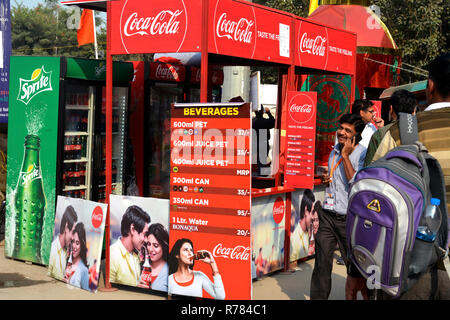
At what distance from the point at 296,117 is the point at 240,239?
2206 millimetres

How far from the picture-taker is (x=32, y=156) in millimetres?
8633

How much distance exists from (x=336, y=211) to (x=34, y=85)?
4286 millimetres

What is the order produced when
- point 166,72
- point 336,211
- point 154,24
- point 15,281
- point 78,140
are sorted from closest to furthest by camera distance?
1. point 336,211
2. point 154,24
3. point 15,281
4. point 78,140
5. point 166,72

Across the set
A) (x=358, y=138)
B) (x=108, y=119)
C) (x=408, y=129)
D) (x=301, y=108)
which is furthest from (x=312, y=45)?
(x=408, y=129)

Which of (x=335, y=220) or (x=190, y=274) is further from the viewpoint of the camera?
(x=190, y=274)

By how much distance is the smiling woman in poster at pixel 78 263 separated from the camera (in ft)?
24.7

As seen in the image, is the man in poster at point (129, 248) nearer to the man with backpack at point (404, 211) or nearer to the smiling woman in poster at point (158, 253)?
the smiling woman in poster at point (158, 253)

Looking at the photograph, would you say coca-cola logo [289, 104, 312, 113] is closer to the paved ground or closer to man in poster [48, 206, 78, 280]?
the paved ground

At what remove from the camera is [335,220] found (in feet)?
20.7

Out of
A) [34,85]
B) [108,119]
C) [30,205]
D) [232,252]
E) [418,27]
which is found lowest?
[232,252]

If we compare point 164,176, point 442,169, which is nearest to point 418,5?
point 164,176

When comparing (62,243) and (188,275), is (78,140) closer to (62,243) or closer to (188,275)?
(62,243)

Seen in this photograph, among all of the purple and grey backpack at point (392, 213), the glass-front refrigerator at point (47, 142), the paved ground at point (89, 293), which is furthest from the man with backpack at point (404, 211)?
the glass-front refrigerator at point (47, 142)

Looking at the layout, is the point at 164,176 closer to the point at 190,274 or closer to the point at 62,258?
the point at 62,258
